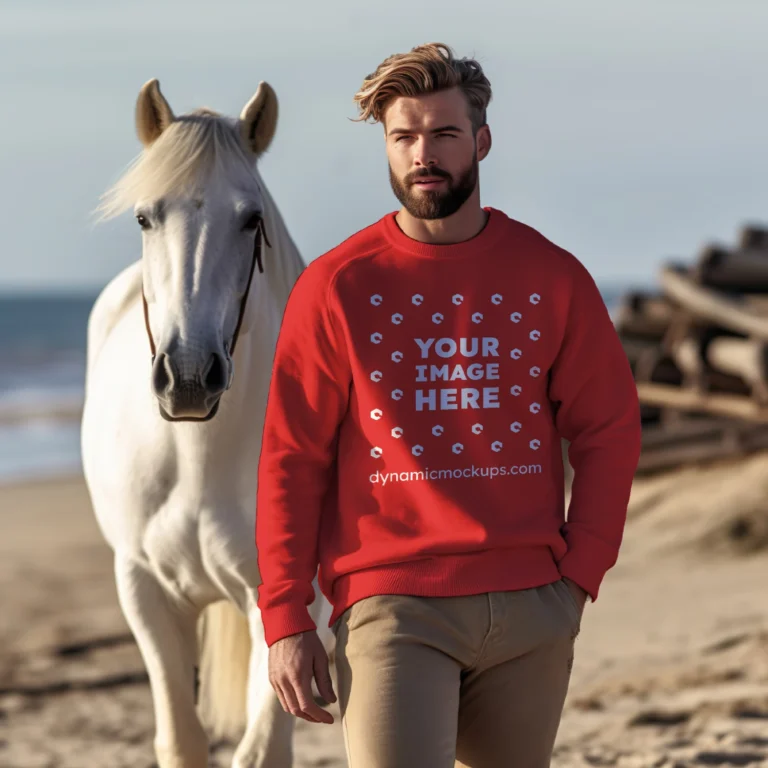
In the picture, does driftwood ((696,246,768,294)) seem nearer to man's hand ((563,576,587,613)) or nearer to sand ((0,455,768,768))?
sand ((0,455,768,768))

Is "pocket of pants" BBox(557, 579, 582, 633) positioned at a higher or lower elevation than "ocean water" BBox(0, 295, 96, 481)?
higher

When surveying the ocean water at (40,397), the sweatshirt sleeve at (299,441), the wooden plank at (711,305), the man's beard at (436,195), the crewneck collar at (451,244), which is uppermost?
the man's beard at (436,195)

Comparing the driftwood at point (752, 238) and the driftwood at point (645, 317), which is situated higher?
the driftwood at point (752, 238)

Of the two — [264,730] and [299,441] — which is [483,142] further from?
[264,730]

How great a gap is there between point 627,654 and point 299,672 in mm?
4059

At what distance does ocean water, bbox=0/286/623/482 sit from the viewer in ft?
51.8

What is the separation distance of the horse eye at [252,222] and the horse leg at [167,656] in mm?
970

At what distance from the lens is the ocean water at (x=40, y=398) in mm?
15781

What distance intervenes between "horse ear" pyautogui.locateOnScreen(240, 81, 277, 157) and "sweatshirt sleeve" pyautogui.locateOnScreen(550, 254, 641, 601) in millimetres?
1154

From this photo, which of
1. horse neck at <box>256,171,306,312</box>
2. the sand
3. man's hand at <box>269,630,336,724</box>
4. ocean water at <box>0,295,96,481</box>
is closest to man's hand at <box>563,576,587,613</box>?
man's hand at <box>269,630,336,724</box>

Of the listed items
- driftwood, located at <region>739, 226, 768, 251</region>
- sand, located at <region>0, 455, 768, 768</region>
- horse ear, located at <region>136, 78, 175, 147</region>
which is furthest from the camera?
driftwood, located at <region>739, 226, 768, 251</region>

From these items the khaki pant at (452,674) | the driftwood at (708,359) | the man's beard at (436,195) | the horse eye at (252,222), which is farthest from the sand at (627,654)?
the man's beard at (436,195)

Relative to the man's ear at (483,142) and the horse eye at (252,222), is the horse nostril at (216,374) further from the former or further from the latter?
the man's ear at (483,142)

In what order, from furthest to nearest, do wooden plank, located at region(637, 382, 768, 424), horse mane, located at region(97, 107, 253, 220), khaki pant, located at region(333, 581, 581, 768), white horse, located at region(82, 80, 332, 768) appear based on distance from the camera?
wooden plank, located at region(637, 382, 768, 424) → horse mane, located at region(97, 107, 253, 220) → white horse, located at region(82, 80, 332, 768) → khaki pant, located at region(333, 581, 581, 768)
